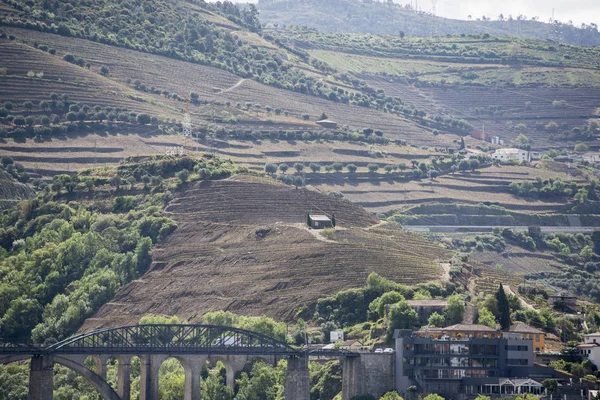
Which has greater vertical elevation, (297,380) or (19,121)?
(19,121)

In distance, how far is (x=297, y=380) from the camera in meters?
93.2

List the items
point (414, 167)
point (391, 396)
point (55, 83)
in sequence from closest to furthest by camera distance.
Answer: point (391, 396) → point (55, 83) → point (414, 167)

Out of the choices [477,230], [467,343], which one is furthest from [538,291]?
[477,230]

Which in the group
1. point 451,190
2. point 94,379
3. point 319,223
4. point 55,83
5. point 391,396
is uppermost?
point 55,83

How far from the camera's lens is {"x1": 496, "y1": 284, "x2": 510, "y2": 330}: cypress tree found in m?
102

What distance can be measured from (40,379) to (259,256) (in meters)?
34.1

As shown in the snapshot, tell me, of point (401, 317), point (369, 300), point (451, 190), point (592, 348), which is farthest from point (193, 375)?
point (451, 190)

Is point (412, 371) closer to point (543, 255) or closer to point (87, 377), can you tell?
point (87, 377)

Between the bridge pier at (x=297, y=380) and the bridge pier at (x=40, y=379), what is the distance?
14828mm

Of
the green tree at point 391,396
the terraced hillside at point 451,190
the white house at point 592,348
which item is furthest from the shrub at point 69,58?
the green tree at point 391,396

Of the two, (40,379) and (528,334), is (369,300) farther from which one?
(40,379)

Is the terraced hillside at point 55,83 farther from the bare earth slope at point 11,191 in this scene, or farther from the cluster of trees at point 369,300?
the cluster of trees at point 369,300

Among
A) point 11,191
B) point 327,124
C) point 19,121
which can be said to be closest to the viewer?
point 11,191

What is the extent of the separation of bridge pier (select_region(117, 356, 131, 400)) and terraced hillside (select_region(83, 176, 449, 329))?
1717cm
